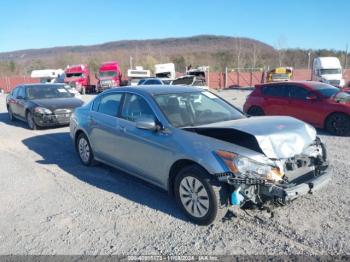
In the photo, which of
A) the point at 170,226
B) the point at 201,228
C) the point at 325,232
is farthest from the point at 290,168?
the point at 170,226

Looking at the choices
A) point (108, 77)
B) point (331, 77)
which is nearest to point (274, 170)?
point (331, 77)


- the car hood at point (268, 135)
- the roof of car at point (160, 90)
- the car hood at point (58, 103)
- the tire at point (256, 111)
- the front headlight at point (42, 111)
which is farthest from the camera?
the car hood at point (58, 103)

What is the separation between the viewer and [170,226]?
13.7ft

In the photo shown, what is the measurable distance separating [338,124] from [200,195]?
21.6ft

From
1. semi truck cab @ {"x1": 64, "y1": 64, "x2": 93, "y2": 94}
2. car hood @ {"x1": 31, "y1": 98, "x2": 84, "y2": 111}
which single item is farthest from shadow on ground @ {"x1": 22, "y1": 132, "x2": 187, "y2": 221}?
semi truck cab @ {"x1": 64, "y1": 64, "x2": 93, "y2": 94}

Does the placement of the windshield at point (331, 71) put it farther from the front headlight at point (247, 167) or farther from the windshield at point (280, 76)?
the front headlight at point (247, 167)

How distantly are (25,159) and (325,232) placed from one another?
6.15 metres

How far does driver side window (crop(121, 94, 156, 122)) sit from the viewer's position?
5.03 metres

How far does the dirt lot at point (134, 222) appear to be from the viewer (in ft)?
12.2

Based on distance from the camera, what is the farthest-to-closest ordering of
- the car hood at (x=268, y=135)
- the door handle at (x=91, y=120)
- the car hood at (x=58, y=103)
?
the car hood at (x=58, y=103) < the door handle at (x=91, y=120) < the car hood at (x=268, y=135)

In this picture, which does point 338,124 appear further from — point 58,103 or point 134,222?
point 58,103

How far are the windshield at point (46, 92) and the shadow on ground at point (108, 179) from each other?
3.81 metres

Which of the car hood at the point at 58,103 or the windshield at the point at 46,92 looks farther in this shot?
the windshield at the point at 46,92

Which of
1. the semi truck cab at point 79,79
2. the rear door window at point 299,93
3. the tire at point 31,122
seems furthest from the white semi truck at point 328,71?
the tire at point 31,122
